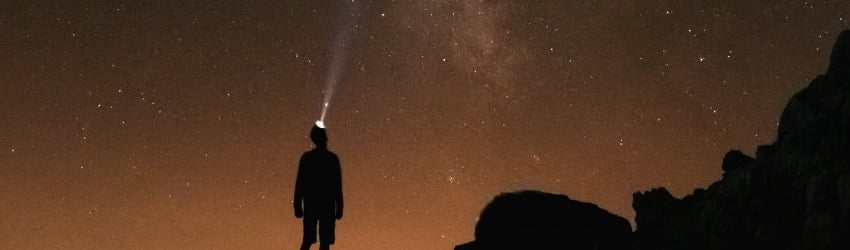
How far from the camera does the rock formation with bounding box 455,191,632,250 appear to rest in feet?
61.3

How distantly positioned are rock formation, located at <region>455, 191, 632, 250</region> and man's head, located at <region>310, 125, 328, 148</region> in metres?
8.35

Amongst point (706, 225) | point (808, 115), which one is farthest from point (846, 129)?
point (706, 225)

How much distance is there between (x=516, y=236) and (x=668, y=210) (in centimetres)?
993

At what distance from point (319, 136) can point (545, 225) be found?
33.9 ft

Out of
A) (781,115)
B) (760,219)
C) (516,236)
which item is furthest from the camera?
(781,115)

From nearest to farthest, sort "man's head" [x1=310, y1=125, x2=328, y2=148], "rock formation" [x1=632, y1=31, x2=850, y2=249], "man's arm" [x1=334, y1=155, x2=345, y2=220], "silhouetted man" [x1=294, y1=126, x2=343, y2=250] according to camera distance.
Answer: "man's head" [x1=310, y1=125, x2=328, y2=148] → "silhouetted man" [x1=294, y1=126, x2=343, y2=250] → "man's arm" [x1=334, y1=155, x2=345, y2=220] → "rock formation" [x1=632, y1=31, x2=850, y2=249]

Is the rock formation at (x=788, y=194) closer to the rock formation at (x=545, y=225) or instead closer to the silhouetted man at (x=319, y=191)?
the rock formation at (x=545, y=225)

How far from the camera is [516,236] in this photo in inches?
760

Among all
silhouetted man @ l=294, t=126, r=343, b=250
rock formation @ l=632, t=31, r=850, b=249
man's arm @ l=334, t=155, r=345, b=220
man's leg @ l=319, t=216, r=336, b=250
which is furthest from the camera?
rock formation @ l=632, t=31, r=850, b=249

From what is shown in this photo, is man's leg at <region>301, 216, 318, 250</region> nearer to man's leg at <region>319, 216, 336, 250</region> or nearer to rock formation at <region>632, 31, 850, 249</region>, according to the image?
man's leg at <region>319, 216, 336, 250</region>

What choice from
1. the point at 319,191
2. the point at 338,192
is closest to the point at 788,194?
the point at 338,192

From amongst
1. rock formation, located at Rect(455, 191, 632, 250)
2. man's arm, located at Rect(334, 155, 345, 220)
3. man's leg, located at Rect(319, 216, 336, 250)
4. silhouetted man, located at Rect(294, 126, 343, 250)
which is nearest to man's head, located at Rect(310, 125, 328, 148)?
silhouetted man, located at Rect(294, 126, 343, 250)

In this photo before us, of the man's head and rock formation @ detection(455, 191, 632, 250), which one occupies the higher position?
rock formation @ detection(455, 191, 632, 250)

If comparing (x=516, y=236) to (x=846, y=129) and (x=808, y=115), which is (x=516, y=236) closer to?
(x=846, y=129)
